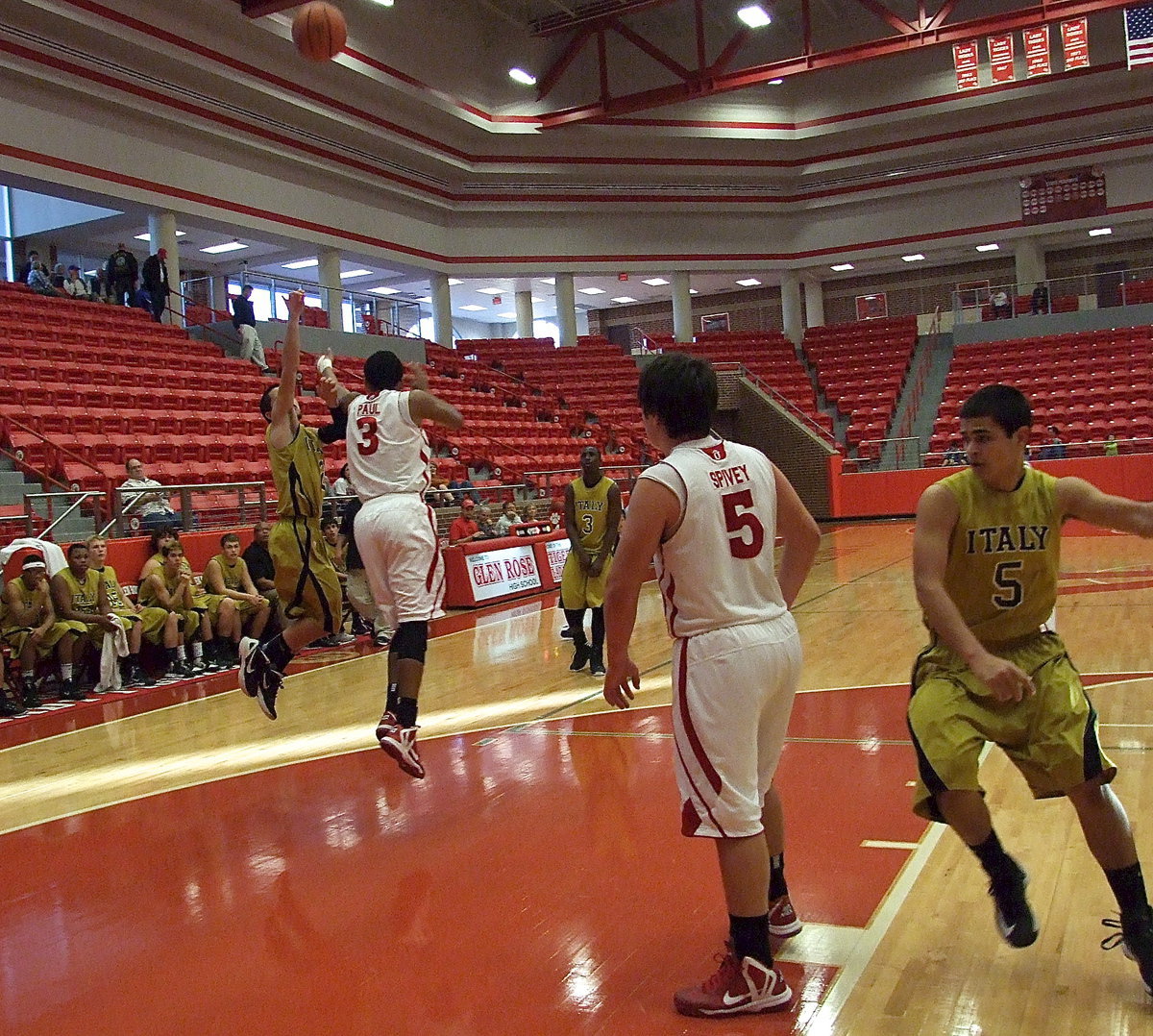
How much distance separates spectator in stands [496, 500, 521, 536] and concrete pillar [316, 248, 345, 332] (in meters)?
9.32

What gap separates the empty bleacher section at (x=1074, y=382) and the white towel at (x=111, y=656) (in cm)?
1679

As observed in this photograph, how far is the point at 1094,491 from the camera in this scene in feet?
9.59

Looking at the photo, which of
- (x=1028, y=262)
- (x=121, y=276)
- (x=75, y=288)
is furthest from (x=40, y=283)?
(x=1028, y=262)

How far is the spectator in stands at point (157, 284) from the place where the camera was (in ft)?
62.0

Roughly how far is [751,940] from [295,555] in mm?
3296

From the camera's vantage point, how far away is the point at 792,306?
30594 mm

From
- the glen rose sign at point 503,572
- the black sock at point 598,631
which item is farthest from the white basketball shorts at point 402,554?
the glen rose sign at point 503,572

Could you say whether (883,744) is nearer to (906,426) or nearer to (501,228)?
(906,426)

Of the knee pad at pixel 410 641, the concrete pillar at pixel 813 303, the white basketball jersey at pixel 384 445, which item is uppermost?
the concrete pillar at pixel 813 303

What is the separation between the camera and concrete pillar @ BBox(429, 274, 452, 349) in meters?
26.8

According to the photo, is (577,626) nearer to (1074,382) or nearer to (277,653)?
(277,653)

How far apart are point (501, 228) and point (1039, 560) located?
84.8ft

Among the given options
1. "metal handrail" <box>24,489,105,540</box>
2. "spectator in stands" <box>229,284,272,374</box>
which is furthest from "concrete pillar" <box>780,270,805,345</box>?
"metal handrail" <box>24,489,105,540</box>

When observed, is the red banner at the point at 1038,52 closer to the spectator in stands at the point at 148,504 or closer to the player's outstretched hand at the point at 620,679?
the spectator in stands at the point at 148,504
